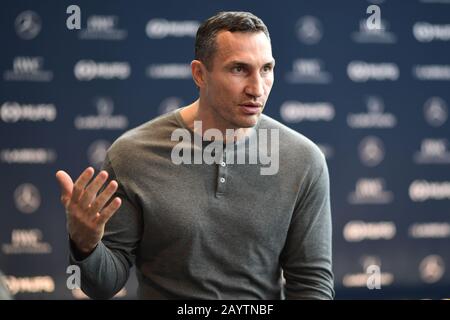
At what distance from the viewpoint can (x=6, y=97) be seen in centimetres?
380

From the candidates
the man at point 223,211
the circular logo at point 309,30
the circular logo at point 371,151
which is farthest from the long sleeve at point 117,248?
the circular logo at point 371,151

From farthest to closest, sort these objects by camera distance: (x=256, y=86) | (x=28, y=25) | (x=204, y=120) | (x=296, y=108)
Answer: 1. (x=296, y=108)
2. (x=28, y=25)
3. (x=204, y=120)
4. (x=256, y=86)

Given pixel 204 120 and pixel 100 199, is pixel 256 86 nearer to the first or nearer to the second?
pixel 204 120

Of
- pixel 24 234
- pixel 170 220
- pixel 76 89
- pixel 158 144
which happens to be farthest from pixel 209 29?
pixel 24 234

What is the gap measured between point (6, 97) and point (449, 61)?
254 centimetres

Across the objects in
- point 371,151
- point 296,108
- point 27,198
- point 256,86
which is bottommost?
point 27,198

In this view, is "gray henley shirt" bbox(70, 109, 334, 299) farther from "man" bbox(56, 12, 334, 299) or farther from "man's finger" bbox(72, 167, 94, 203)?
"man's finger" bbox(72, 167, 94, 203)

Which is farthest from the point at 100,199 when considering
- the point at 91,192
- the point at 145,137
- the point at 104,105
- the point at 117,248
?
the point at 104,105

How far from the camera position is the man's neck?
7.34 ft

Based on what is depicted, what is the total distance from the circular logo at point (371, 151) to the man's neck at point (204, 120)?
2.05 m

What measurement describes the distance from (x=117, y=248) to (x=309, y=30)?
2.36 m

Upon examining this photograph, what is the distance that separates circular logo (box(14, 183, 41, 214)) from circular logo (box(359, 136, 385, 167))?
184 cm

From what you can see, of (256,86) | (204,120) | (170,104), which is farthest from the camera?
(170,104)

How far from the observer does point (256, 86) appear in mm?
2113
